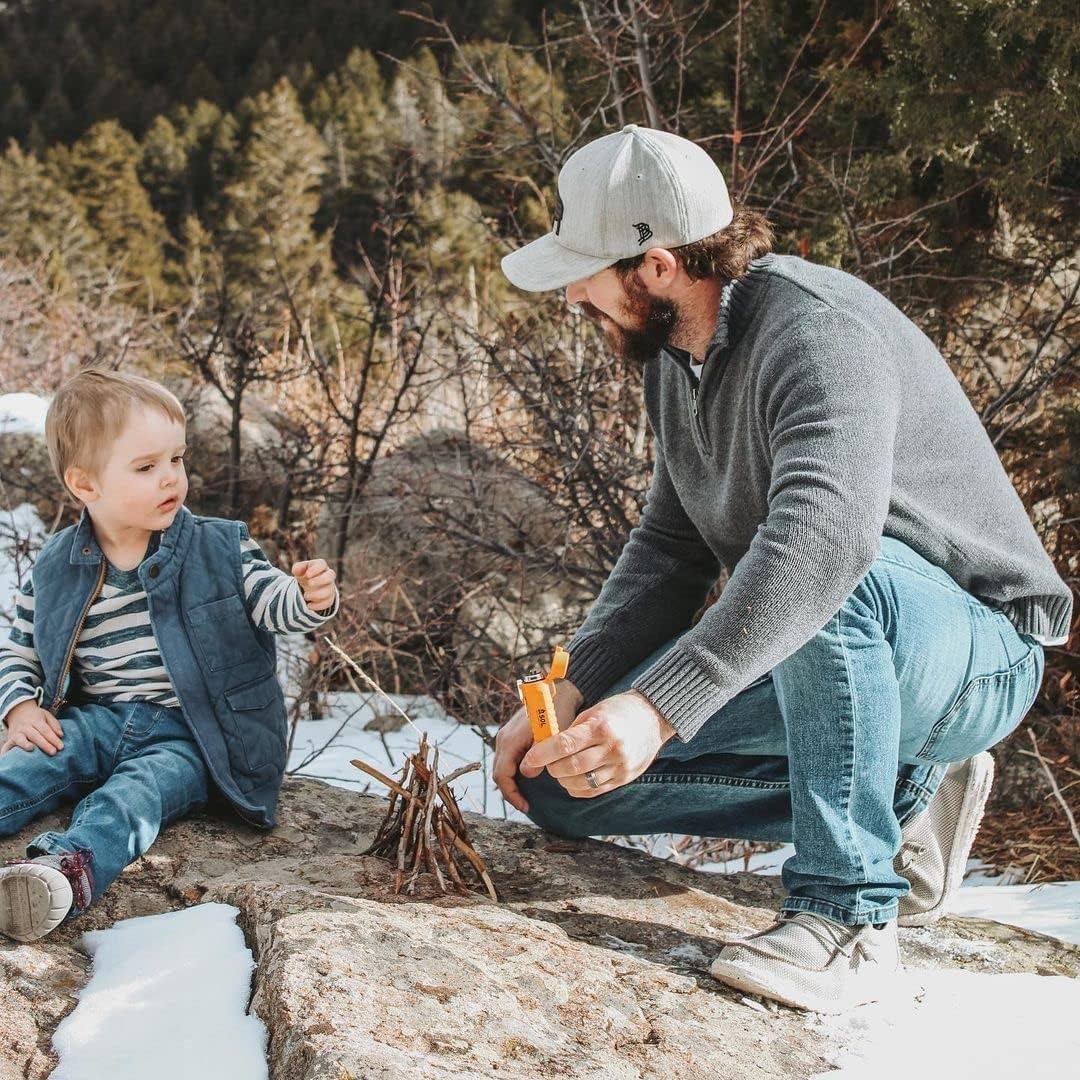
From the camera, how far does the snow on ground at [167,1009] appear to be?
4.83 ft

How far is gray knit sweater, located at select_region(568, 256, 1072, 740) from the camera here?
1717 millimetres

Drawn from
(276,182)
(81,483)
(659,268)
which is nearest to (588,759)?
(659,268)

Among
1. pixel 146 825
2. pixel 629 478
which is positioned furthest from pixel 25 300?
pixel 146 825

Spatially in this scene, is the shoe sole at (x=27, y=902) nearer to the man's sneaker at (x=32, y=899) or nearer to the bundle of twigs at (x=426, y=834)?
the man's sneaker at (x=32, y=899)

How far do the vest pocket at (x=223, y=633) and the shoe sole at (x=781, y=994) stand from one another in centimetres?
107

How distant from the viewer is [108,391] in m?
2.27

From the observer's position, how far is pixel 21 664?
2338 mm

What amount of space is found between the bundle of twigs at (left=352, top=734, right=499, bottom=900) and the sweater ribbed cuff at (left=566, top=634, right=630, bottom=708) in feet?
0.80

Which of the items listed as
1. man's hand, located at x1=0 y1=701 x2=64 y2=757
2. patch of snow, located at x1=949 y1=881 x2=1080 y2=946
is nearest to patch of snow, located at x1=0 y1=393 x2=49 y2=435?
man's hand, located at x1=0 y1=701 x2=64 y2=757

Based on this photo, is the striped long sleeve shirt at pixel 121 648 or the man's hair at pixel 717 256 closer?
the man's hair at pixel 717 256

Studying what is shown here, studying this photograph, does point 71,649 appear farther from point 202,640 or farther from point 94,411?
point 94,411

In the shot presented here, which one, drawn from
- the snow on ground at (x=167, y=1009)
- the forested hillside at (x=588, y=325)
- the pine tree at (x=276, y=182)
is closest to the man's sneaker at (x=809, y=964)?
the snow on ground at (x=167, y=1009)

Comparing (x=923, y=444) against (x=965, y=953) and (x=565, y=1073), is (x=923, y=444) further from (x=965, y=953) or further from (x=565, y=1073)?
(x=565, y=1073)

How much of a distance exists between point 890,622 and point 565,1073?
0.84m
